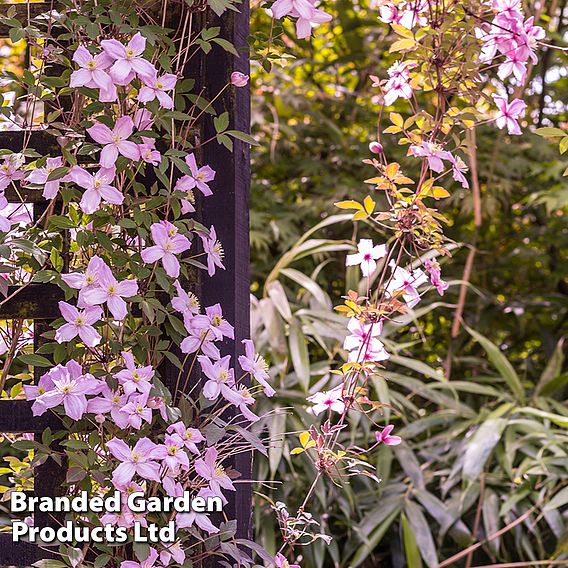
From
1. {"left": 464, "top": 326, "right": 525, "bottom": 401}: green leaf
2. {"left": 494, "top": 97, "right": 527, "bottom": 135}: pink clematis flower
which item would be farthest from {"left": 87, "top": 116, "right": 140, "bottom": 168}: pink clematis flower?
{"left": 464, "top": 326, "right": 525, "bottom": 401}: green leaf

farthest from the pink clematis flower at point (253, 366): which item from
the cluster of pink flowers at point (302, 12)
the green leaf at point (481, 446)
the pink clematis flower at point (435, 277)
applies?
the green leaf at point (481, 446)

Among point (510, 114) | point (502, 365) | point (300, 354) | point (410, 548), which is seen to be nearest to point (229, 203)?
point (510, 114)

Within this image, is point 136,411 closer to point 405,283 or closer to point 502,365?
point 405,283

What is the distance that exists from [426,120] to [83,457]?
572mm

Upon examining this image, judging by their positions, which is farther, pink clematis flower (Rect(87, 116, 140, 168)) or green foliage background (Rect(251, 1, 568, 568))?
green foliage background (Rect(251, 1, 568, 568))

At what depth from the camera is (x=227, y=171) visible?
0.99 m

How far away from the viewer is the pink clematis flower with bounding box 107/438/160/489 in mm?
815

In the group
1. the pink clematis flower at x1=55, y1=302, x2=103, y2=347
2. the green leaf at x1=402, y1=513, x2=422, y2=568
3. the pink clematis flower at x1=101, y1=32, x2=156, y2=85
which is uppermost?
the pink clematis flower at x1=101, y1=32, x2=156, y2=85

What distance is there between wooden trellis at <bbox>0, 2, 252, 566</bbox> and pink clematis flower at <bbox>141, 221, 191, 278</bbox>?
11 centimetres

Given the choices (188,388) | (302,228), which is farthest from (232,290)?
(302,228)

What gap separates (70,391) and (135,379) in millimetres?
63

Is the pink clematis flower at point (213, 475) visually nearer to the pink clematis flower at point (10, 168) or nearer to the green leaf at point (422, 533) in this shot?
the pink clematis flower at point (10, 168)

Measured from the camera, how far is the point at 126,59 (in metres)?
0.81

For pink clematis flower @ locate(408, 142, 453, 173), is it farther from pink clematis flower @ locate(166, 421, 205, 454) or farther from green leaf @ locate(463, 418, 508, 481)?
green leaf @ locate(463, 418, 508, 481)
